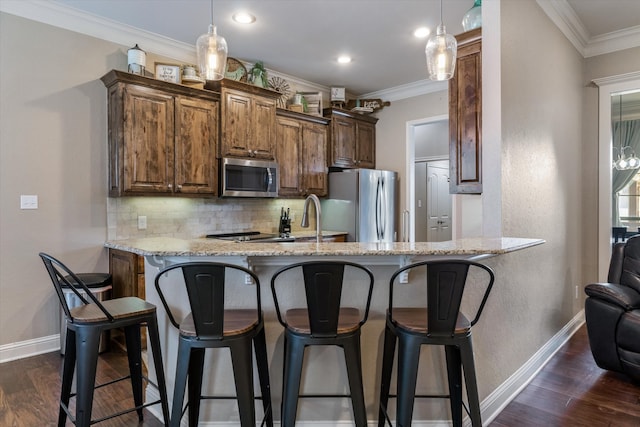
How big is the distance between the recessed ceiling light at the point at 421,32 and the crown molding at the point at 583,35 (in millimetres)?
943

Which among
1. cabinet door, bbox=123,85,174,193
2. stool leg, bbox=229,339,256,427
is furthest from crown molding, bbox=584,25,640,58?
stool leg, bbox=229,339,256,427

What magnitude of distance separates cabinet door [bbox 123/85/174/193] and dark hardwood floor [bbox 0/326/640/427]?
1.45m

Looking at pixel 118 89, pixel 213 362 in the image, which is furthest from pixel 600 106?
pixel 118 89

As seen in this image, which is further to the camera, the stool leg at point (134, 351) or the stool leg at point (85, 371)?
the stool leg at point (134, 351)

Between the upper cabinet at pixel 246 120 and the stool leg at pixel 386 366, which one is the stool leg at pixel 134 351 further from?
the upper cabinet at pixel 246 120

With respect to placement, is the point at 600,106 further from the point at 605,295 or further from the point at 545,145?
the point at 605,295

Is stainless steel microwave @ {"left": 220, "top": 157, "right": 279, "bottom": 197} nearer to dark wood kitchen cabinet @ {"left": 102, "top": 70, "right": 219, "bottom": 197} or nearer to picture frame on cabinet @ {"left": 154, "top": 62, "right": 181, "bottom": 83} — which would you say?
dark wood kitchen cabinet @ {"left": 102, "top": 70, "right": 219, "bottom": 197}

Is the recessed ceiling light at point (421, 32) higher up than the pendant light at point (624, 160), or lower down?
higher up

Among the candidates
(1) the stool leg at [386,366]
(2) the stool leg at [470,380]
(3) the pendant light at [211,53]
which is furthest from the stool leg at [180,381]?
(3) the pendant light at [211,53]

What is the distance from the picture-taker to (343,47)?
395 centimetres

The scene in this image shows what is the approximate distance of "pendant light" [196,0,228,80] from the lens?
2.05 m

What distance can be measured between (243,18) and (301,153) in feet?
5.74

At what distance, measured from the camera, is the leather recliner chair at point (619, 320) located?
2.53 m

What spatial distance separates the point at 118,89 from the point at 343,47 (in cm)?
217
